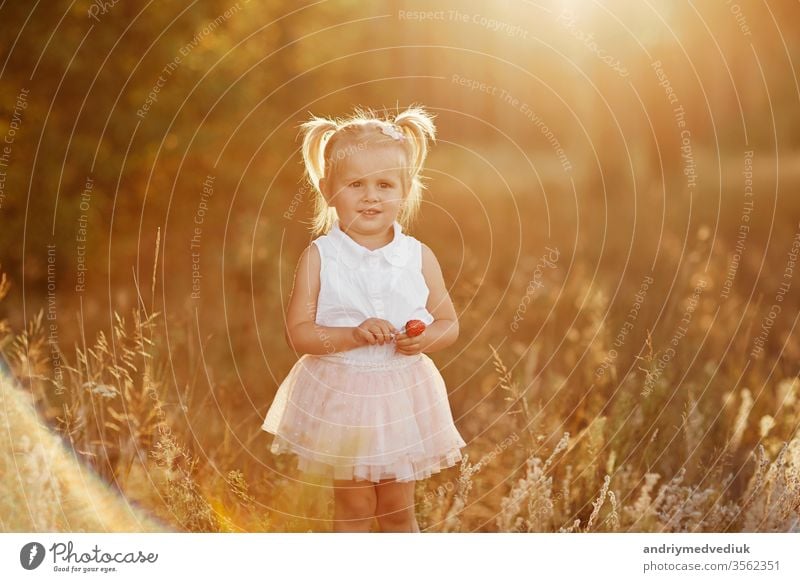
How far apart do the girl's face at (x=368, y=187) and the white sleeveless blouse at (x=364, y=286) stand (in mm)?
65

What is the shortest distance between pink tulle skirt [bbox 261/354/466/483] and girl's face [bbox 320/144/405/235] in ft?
1.55

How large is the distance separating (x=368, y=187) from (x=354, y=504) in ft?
3.58

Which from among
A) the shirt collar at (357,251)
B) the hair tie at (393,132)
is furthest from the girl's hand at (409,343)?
the hair tie at (393,132)

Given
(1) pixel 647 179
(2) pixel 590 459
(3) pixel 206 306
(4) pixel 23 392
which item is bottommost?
(2) pixel 590 459

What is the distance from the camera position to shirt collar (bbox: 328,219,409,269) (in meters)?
3.65

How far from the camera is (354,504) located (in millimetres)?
3736

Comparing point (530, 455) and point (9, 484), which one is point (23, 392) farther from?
point (530, 455)

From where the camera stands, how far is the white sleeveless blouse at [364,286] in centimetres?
365

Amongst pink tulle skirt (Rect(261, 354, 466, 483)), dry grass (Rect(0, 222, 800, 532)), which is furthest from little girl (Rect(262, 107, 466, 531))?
dry grass (Rect(0, 222, 800, 532))

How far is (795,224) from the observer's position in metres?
4.68

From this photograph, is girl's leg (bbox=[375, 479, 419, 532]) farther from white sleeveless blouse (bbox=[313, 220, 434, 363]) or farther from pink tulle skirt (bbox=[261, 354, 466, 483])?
white sleeveless blouse (bbox=[313, 220, 434, 363])

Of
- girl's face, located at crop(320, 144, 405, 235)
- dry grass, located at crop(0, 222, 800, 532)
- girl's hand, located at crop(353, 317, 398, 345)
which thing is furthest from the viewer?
dry grass, located at crop(0, 222, 800, 532)

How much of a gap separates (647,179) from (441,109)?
1.04 metres
